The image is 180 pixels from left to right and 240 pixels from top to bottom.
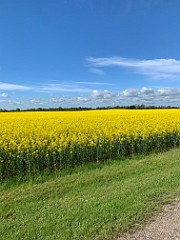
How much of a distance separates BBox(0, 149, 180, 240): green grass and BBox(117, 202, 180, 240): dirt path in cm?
19

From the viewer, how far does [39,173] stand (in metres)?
9.30

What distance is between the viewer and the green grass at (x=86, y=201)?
4.57 metres

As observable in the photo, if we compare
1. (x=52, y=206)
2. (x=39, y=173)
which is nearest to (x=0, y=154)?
(x=39, y=173)

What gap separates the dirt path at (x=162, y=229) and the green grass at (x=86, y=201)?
19 cm

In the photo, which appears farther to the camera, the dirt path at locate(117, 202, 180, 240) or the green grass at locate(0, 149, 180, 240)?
the green grass at locate(0, 149, 180, 240)

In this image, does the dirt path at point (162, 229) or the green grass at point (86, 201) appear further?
the green grass at point (86, 201)

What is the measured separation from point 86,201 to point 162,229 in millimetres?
1995

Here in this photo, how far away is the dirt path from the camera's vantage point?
4171 millimetres

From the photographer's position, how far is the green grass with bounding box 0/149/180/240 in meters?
4.57

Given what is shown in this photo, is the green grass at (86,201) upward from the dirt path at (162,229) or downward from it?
downward

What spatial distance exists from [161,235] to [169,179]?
11.4 ft

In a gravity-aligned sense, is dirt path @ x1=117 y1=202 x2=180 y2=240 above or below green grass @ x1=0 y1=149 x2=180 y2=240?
above

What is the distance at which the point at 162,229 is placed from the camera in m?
4.42

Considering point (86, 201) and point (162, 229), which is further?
point (86, 201)
